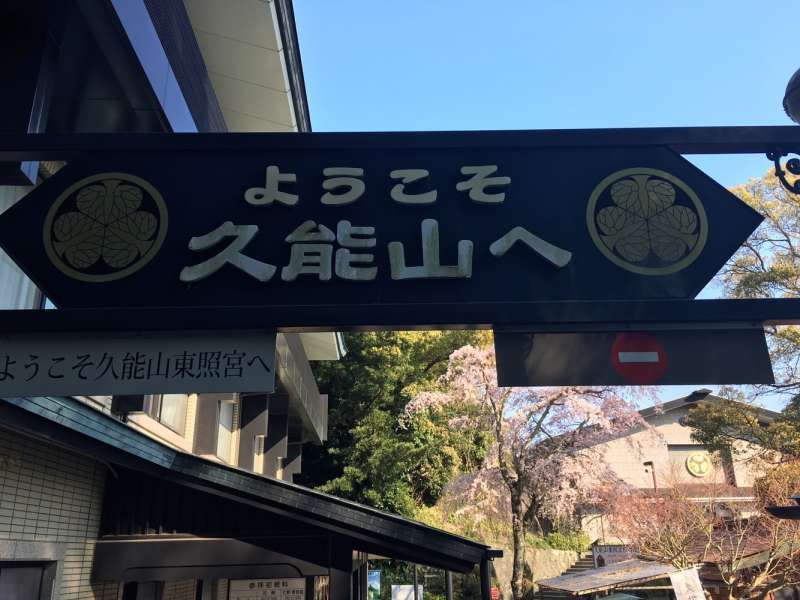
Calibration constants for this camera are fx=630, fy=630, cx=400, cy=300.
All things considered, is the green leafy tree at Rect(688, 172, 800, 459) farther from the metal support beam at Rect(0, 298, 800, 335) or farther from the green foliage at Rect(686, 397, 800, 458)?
the metal support beam at Rect(0, 298, 800, 335)

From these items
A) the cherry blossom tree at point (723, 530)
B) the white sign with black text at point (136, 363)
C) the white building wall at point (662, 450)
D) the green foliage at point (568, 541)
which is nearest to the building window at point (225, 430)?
the white sign with black text at point (136, 363)

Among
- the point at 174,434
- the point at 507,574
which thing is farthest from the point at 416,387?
the point at 174,434

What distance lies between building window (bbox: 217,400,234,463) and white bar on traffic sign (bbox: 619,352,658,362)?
9.22 metres

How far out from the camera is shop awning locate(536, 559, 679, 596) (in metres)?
15.8

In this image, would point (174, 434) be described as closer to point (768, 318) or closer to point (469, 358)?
point (768, 318)

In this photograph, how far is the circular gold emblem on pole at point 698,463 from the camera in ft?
97.6

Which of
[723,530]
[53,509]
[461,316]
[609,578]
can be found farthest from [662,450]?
[461,316]

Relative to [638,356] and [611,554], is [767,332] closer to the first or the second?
[611,554]

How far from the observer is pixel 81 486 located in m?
6.68

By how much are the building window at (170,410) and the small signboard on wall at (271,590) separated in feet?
7.82

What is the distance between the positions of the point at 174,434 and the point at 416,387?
16.3 m

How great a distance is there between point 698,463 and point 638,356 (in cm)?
3124

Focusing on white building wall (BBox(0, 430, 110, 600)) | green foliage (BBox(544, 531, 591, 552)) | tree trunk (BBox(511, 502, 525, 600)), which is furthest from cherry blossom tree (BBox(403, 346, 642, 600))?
white building wall (BBox(0, 430, 110, 600))

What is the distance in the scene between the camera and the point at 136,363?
2668mm
